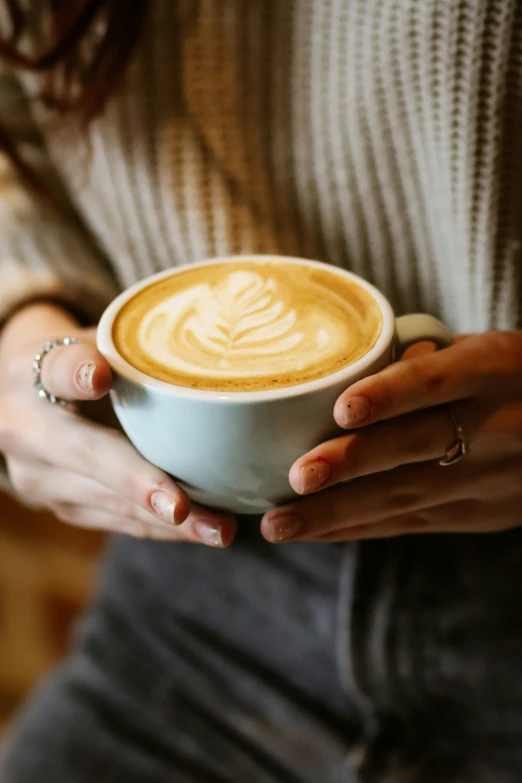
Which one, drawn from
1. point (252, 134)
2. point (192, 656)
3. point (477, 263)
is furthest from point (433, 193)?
point (192, 656)

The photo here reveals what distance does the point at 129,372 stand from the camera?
15.6 inches

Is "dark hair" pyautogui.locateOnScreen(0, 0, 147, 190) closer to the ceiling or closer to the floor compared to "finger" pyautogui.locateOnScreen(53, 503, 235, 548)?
closer to the ceiling

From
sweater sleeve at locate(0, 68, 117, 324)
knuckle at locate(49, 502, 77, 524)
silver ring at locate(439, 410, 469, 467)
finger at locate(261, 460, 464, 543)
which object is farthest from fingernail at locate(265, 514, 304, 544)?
sweater sleeve at locate(0, 68, 117, 324)

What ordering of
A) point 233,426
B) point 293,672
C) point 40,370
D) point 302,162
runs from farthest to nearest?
1. point 293,672
2. point 302,162
3. point 40,370
4. point 233,426

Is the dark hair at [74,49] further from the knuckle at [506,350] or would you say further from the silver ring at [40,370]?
the knuckle at [506,350]

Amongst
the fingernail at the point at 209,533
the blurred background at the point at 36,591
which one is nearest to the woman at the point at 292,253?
the fingernail at the point at 209,533

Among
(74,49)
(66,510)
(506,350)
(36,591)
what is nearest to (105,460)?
(66,510)

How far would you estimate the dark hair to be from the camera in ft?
2.04

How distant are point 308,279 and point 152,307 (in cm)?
10

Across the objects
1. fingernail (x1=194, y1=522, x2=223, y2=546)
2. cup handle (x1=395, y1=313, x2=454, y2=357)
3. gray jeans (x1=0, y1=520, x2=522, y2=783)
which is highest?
cup handle (x1=395, y1=313, x2=454, y2=357)

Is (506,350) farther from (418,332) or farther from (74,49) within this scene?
(74,49)

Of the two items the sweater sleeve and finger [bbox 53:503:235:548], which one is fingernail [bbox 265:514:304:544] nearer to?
finger [bbox 53:503:235:548]

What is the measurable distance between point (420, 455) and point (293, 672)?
1.39 feet

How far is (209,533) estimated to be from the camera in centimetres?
43
